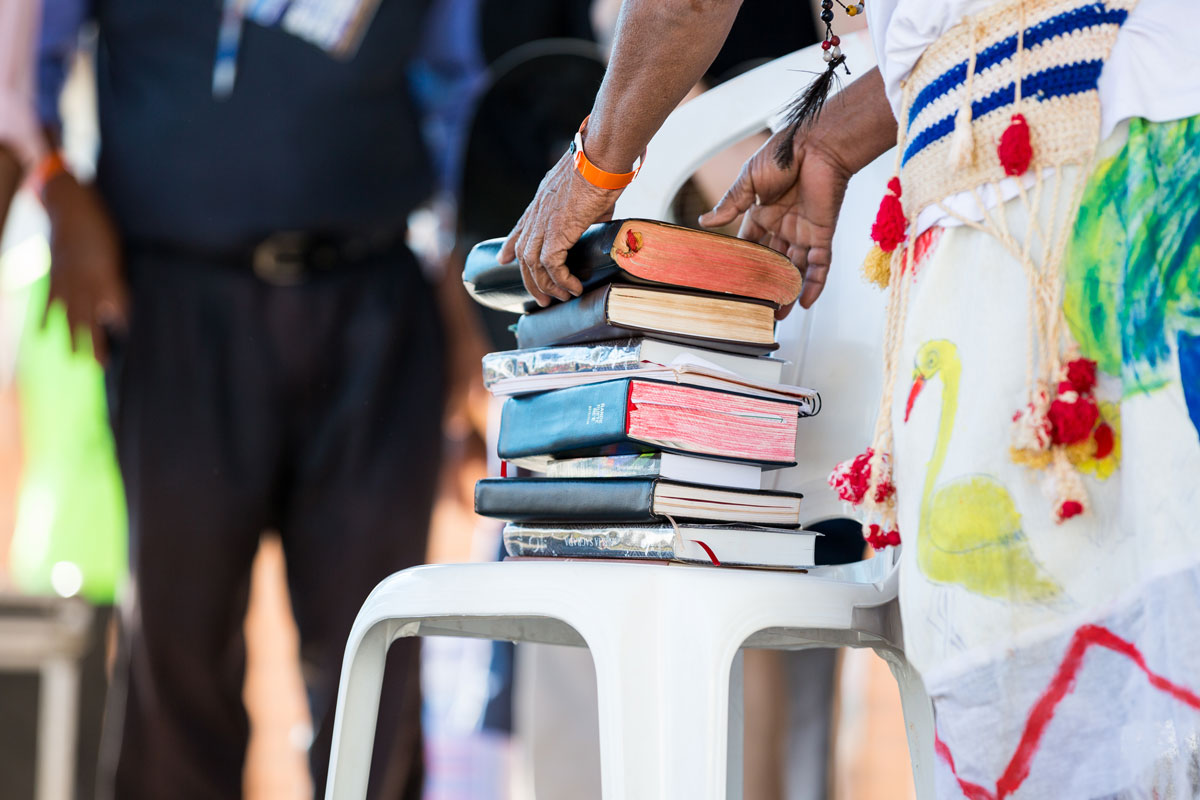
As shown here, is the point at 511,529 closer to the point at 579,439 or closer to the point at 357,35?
the point at 579,439

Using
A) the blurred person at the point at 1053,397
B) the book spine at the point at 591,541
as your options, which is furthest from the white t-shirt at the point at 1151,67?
the book spine at the point at 591,541

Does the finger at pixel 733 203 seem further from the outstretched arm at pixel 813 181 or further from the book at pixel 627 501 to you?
the book at pixel 627 501

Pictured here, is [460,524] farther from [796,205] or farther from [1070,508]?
[1070,508]

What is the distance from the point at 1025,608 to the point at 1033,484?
70mm

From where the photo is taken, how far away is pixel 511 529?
107cm

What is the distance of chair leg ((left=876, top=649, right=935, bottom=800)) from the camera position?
0.99 metres

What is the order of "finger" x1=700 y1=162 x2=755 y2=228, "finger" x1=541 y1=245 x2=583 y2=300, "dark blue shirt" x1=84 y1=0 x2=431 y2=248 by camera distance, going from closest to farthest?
1. "finger" x1=541 y1=245 x2=583 y2=300
2. "finger" x1=700 y1=162 x2=755 y2=228
3. "dark blue shirt" x1=84 y1=0 x2=431 y2=248

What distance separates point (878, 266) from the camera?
90cm

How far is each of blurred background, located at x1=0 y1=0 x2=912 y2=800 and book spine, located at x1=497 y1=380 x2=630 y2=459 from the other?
1.28ft

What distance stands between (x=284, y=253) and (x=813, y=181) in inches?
44.7

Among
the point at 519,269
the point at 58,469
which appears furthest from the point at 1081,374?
the point at 58,469

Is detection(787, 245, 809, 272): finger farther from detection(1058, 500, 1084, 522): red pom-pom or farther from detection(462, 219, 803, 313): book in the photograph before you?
detection(1058, 500, 1084, 522): red pom-pom

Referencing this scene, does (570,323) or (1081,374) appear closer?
(1081,374)

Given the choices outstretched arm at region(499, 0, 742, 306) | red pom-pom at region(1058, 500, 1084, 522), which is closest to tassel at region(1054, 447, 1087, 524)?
red pom-pom at region(1058, 500, 1084, 522)
